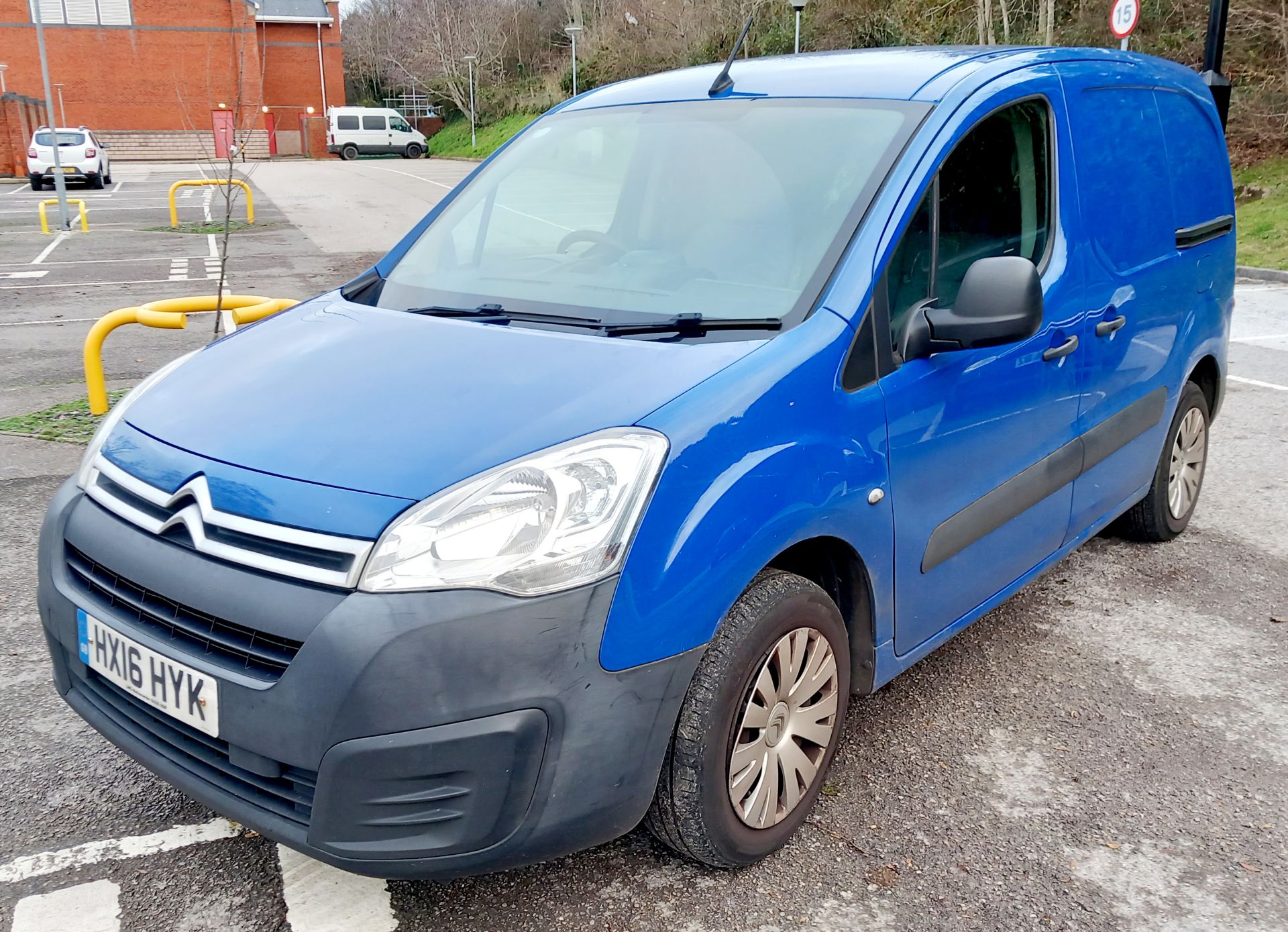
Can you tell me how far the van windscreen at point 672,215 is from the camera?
9.01 feet

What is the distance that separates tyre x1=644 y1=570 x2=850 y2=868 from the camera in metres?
2.26

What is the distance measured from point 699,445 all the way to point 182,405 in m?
1.24

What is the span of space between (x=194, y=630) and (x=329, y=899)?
73 cm

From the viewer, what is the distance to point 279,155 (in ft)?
197

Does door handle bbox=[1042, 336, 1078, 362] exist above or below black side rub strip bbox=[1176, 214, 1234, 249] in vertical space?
below

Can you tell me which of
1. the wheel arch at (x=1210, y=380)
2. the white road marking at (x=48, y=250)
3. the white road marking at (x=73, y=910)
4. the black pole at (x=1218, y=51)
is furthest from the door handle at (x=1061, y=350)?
the white road marking at (x=48, y=250)

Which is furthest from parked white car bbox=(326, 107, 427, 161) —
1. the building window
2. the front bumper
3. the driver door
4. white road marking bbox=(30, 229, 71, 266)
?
the front bumper

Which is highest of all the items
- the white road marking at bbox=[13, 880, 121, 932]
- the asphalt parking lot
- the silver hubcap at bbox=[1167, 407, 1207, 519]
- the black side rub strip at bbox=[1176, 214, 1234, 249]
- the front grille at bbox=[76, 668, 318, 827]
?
the black side rub strip at bbox=[1176, 214, 1234, 249]

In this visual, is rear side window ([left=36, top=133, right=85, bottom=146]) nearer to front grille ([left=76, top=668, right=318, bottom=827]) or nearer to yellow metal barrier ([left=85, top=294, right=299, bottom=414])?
yellow metal barrier ([left=85, top=294, right=299, bottom=414])

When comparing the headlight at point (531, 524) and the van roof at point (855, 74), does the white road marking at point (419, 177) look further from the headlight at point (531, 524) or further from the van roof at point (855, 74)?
the headlight at point (531, 524)

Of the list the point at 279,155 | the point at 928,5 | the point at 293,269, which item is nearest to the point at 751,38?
the point at 928,5

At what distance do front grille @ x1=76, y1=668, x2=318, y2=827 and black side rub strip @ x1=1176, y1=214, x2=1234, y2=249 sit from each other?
11.5 ft

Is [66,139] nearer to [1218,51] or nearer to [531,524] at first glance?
[1218,51]

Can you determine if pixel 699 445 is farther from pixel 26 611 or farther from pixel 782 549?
pixel 26 611
